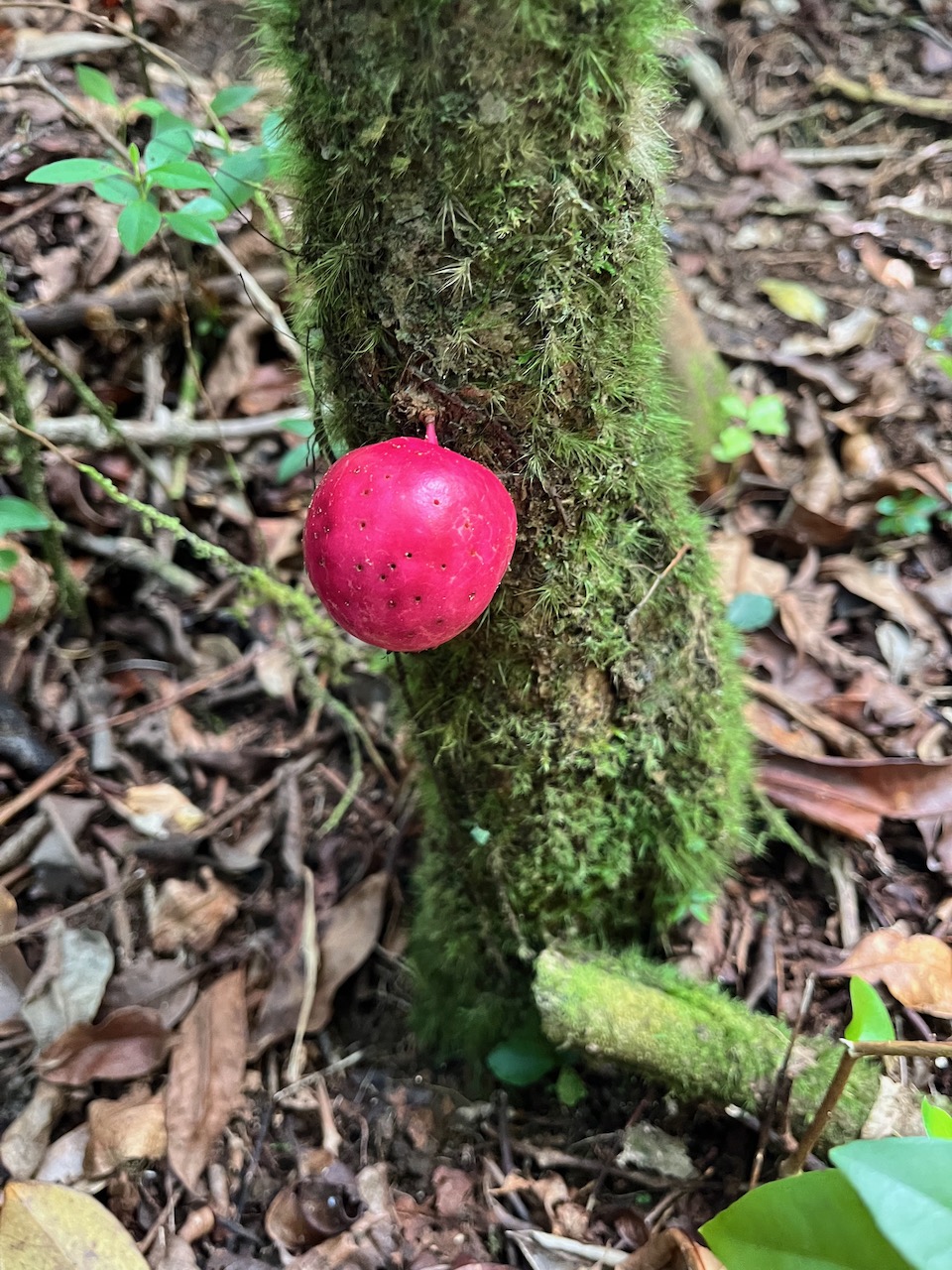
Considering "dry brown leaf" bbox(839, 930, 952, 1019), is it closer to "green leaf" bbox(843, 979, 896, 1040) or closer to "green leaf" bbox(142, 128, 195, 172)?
"green leaf" bbox(843, 979, 896, 1040)

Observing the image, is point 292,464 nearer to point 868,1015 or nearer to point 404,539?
point 404,539

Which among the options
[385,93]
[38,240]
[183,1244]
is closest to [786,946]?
[183,1244]

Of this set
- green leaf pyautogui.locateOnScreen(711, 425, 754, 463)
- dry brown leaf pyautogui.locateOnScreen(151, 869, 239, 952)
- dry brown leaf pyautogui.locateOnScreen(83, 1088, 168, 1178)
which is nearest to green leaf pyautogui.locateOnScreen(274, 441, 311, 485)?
dry brown leaf pyautogui.locateOnScreen(151, 869, 239, 952)

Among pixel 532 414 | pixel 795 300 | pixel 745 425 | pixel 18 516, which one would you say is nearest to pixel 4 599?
pixel 18 516

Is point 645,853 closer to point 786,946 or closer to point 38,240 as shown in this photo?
point 786,946

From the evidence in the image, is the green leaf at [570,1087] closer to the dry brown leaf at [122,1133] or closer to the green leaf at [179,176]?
the dry brown leaf at [122,1133]

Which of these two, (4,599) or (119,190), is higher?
(119,190)
